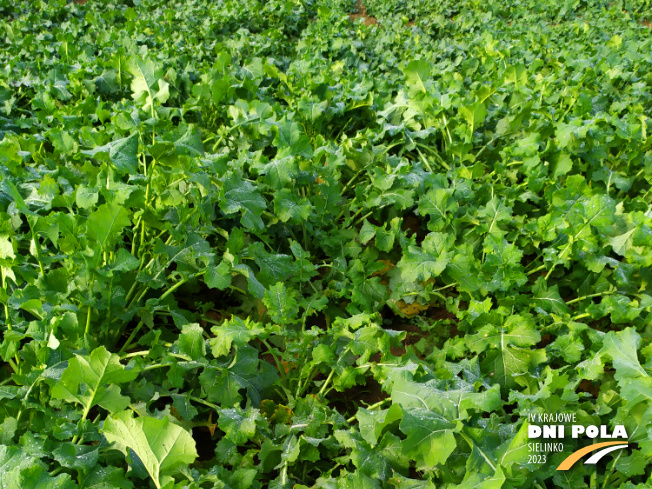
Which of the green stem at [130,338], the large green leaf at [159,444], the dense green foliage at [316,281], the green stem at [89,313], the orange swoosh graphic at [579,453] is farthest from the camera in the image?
the green stem at [130,338]

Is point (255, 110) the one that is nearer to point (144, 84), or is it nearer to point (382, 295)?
point (144, 84)

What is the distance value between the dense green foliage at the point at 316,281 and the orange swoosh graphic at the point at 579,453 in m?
0.03

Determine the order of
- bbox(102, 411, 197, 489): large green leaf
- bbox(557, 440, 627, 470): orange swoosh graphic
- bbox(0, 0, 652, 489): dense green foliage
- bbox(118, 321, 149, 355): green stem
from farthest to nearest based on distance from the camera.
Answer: bbox(118, 321, 149, 355): green stem
bbox(557, 440, 627, 470): orange swoosh graphic
bbox(0, 0, 652, 489): dense green foliage
bbox(102, 411, 197, 489): large green leaf

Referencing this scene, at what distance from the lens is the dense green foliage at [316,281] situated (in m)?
1.88

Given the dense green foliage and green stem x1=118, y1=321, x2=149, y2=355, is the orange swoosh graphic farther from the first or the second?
green stem x1=118, y1=321, x2=149, y2=355

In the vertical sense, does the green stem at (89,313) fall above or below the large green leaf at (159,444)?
above

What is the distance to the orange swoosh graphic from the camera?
2.01 meters

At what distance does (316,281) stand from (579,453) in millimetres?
1537

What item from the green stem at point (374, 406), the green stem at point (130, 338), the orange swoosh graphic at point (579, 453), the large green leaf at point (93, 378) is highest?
the large green leaf at point (93, 378)

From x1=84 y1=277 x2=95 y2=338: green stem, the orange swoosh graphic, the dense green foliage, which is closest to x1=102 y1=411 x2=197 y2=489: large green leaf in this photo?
the dense green foliage

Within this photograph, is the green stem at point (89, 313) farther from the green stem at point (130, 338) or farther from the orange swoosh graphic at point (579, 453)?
the orange swoosh graphic at point (579, 453)

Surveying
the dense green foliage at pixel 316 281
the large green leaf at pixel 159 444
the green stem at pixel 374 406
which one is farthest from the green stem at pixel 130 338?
the green stem at pixel 374 406

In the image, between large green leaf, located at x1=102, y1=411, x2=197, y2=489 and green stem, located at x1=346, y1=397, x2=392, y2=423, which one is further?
green stem, located at x1=346, y1=397, x2=392, y2=423

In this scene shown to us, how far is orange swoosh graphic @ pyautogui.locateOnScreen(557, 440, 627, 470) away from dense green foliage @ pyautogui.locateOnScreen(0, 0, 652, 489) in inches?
1.2
